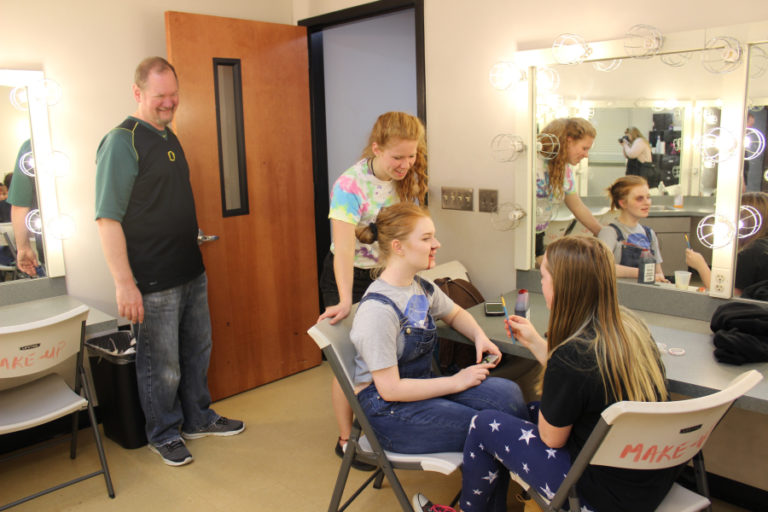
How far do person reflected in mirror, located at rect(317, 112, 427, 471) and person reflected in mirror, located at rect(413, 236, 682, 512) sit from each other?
823mm

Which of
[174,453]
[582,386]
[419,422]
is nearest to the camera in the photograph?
[582,386]

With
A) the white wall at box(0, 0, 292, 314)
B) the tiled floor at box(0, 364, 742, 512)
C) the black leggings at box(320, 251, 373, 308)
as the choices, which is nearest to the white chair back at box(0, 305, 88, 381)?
the tiled floor at box(0, 364, 742, 512)

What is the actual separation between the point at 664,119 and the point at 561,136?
0.43 metres

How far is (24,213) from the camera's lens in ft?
9.39

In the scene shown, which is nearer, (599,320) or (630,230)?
(599,320)

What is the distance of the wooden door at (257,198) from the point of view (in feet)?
10.3

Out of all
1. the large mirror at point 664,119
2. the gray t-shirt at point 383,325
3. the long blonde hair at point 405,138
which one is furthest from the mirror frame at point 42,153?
the large mirror at point 664,119

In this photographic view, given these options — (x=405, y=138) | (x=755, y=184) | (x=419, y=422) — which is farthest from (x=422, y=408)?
(x=755, y=184)

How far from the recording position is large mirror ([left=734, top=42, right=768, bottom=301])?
2.15 m

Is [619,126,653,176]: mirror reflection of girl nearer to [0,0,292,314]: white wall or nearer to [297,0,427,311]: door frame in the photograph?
[297,0,427,311]: door frame

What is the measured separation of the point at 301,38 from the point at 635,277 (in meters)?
2.17

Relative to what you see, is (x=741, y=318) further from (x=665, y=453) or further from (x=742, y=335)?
(x=665, y=453)

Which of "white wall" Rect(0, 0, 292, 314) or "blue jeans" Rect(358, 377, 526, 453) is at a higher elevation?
"white wall" Rect(0, 0, 292, 314)

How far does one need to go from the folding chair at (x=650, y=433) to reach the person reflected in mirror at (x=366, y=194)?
1.05 metres
